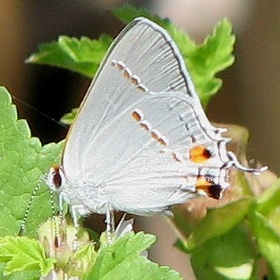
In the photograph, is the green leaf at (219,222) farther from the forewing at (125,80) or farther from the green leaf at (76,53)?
the green leaf at (76,53)

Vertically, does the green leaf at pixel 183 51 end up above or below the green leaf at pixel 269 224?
above

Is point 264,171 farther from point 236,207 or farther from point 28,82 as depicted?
point 28,82

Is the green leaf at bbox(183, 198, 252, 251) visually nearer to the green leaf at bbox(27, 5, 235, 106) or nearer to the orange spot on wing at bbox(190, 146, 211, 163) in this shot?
the orange spot on wing at bbox(190, 146, 211, 163)

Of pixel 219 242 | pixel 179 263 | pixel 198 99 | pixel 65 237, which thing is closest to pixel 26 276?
pixel 65 237

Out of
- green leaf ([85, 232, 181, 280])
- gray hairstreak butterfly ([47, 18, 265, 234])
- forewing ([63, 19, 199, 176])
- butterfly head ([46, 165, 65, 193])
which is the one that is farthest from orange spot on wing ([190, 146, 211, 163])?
green leaf ([85, 232, 181, 280])

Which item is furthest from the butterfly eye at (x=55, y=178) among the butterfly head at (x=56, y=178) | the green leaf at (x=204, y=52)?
the green leaf at (x=204, y=52)

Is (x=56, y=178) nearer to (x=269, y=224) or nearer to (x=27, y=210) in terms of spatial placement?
(x=27, y=210)
